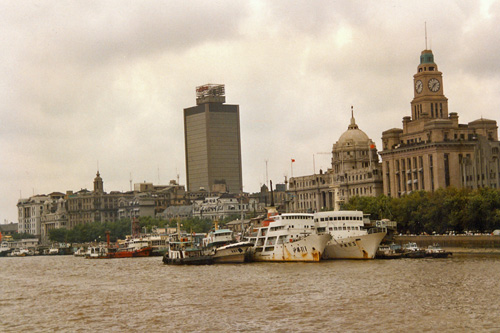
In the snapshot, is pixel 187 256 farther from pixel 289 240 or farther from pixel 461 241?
pixel 461 241

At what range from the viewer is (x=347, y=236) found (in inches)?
5571

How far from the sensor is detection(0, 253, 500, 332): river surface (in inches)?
2675

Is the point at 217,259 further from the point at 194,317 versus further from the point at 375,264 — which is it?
the point at 194,317

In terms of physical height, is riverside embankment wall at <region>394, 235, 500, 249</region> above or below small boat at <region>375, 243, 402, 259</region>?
above

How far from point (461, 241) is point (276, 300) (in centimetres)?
8068

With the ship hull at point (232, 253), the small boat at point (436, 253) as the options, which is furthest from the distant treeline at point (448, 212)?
the ship hull at point (232, 253)

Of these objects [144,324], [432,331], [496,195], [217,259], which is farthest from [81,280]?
[496,195]

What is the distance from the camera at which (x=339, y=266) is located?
122m

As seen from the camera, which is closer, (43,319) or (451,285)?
(43,319)

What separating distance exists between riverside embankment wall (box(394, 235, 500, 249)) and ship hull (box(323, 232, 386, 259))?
20.2 metres

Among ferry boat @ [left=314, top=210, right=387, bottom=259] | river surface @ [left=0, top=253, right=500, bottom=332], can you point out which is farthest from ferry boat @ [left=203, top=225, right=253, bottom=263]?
river surface @ [left=0, top=253, right=500, bottom=332]

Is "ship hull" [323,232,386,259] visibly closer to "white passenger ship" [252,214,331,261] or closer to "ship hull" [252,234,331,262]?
"white passenger ship" [252,214,331,261]

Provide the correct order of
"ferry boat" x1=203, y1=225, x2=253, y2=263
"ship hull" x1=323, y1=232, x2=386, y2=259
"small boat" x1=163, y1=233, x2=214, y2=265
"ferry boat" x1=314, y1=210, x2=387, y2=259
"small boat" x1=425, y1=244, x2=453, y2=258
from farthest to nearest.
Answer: "small boat" x1=163, y1=233, x2=214, y2=265 → "ferry boat" x1=203, y1=225, x2=253, y2=263 → "small boat" x1=425, y1=244, x2=453, y2=258 → "ferry boat" x1=314, y1=210, x2=387, y2=259 → "ship hull" x1=323, y1=232, x2=386, y2=259

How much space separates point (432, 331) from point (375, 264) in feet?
203
